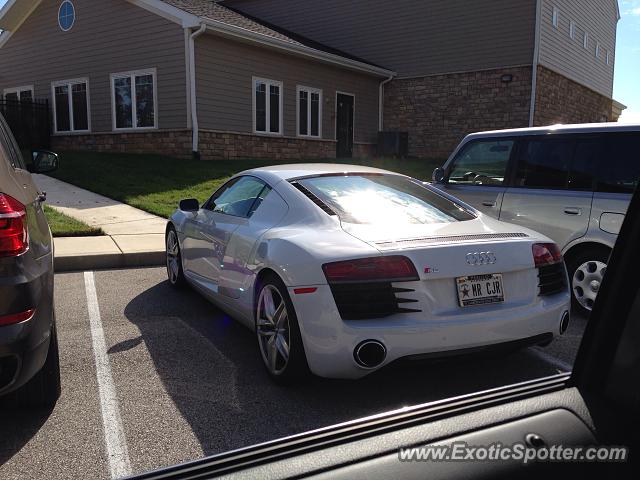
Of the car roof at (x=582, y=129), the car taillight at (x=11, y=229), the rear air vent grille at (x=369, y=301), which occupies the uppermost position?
the car roof at (x=582, y=129)

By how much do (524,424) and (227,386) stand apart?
2566 millimetres

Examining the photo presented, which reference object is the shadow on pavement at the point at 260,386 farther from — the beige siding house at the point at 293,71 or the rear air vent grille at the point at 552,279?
the beige siding house at the point at 293,71

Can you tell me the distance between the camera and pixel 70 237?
8.32 m

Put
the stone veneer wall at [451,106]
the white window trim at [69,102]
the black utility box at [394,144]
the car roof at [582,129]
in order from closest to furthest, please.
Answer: the car roof at [582,129] → the white window trim at [69,102] → the stone veneer wall at [451,106] → the black utility box at [394,144]

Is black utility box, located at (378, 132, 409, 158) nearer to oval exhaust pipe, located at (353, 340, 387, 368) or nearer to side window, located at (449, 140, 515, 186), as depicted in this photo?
side window, located at (449, 140, 515, 186)

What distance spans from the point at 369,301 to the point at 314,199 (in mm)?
1108

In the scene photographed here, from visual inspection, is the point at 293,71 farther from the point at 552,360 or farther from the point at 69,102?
the point at 552,360

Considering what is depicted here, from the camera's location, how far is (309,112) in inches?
763

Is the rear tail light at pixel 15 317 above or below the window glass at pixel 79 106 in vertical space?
below

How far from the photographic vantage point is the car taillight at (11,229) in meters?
2.63

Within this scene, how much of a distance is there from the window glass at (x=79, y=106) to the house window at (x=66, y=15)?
1969 mm

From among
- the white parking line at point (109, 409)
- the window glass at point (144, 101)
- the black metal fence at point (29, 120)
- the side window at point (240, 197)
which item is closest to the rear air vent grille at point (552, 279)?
the side window at point (240, 197)

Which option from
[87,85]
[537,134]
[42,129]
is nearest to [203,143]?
[87,85]

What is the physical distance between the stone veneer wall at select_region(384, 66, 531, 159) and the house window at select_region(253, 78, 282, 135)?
5619 mm
